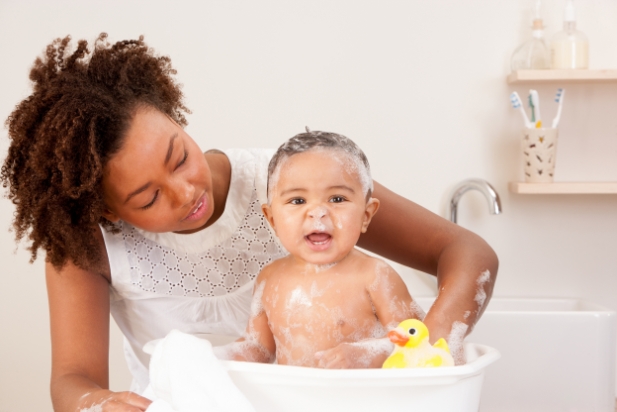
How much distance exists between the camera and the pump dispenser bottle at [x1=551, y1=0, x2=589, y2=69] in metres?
1.72

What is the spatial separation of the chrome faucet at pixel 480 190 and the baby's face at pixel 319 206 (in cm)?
89

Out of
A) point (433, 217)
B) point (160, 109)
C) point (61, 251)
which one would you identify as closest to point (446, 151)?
point (433, 217)

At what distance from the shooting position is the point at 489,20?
6.04 feet

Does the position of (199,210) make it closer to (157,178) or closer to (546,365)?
(157,178)

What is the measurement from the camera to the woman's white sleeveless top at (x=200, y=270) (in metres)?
1.22

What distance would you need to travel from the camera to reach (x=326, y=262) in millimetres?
903

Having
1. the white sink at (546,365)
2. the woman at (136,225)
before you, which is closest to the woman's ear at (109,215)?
the woman at (136,225)

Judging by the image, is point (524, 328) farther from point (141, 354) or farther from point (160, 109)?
point (160, 109)

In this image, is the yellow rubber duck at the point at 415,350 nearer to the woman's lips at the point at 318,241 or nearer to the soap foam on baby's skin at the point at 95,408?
the woman's lips at the point at 318,241

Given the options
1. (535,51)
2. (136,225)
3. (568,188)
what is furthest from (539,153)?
(136,225)

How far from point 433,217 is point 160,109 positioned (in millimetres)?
517

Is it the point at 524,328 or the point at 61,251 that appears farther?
the point at 524,328

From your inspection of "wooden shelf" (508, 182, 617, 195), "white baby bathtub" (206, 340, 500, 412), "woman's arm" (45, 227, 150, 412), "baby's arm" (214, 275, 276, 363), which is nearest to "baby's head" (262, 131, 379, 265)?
"baby's arm" (214, 275, 276, 363)

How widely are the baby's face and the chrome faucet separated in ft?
2.91
